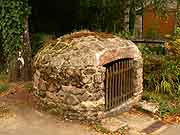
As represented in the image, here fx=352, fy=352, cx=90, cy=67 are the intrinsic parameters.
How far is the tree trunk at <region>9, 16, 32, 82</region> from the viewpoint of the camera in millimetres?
11078

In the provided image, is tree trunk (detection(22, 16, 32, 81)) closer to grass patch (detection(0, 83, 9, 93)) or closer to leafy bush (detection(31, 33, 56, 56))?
grass patch (detection(0, 83, 9, 93))

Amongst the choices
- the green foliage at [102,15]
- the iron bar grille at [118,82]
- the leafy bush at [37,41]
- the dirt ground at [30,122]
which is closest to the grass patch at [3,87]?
the dirt ground at [30,122]

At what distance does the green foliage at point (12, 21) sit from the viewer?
10.6 meters

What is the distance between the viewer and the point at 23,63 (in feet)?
37.0

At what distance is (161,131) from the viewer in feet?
25.6

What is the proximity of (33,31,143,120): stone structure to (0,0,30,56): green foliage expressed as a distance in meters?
2.60

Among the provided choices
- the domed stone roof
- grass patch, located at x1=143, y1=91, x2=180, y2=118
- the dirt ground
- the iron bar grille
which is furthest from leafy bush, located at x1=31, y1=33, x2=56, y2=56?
the iron bar grille

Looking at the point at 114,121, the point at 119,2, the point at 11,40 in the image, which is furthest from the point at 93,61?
the point at 119,2

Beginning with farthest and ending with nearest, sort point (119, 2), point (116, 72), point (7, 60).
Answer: point (119, 2), point (7, 60), point (116, 72)

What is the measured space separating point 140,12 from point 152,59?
194 inches

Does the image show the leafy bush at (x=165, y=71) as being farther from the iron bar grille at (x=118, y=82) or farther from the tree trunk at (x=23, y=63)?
the tree trunk at (x=23, y=63)

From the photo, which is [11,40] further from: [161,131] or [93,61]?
[161,131]

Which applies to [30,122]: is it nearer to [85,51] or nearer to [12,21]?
[85,51]

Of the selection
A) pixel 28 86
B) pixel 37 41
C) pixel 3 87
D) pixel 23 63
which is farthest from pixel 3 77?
pixel 37 41
